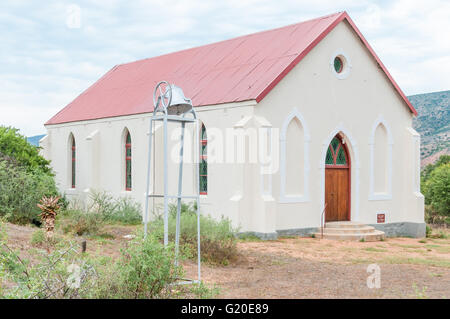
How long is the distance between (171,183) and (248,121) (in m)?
5.36

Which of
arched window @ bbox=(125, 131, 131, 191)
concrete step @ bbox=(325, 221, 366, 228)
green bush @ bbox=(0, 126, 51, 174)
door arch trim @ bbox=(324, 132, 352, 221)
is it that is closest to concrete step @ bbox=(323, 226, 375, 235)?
concrete step @ bbox=(325, 221, 366, 228)

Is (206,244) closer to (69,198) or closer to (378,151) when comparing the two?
(378,151)

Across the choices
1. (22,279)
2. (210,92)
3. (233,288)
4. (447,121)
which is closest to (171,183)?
(210,92)

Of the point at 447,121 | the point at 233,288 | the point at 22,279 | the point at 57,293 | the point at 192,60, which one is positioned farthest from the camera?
the point at 447,121

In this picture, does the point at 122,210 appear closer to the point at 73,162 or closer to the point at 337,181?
the point at 73,162

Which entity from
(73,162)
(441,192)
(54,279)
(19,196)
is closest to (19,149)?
(19,196)

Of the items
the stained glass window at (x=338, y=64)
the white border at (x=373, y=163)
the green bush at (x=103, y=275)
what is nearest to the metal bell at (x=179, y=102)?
the green bush at (x=103, y=275)

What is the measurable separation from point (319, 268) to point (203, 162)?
Answer: 8.69 meters

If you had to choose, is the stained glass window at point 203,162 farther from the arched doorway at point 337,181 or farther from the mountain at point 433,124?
the mountain at point 433,124

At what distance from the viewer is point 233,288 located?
432 inches

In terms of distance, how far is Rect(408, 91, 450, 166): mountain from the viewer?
73.2m

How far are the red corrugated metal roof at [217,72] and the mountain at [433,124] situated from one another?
164 feet

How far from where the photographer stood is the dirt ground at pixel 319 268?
35.1 ft

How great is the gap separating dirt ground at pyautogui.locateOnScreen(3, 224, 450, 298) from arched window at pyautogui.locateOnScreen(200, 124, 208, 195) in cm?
326
